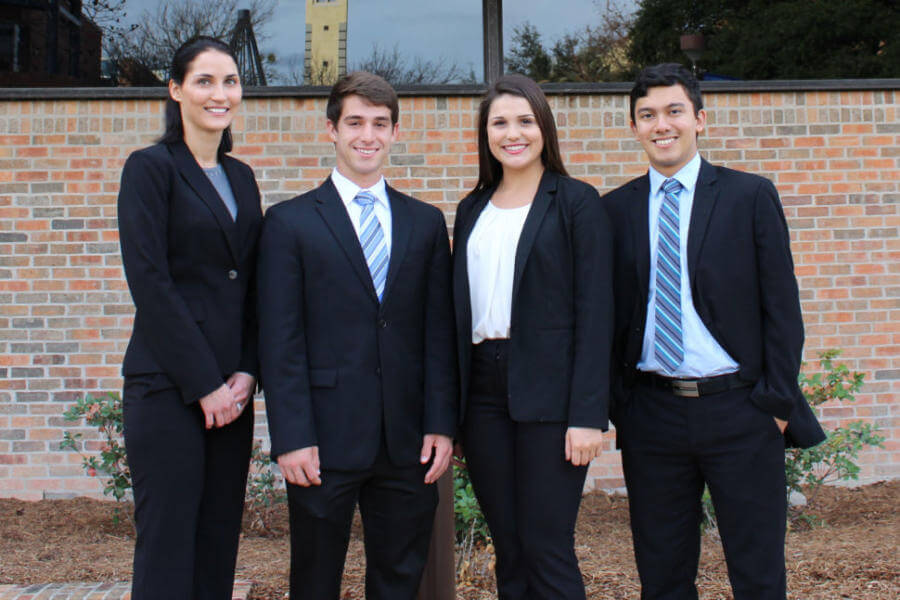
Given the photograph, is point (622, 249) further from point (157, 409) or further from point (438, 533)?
point (157, 409)

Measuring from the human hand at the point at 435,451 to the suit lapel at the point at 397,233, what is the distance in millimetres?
495

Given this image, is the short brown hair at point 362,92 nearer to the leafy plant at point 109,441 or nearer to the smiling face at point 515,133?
the smiling face at point 515,133

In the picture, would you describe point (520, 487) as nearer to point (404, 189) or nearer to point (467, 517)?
point (467, 517)

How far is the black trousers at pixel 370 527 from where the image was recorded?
270 centimetres

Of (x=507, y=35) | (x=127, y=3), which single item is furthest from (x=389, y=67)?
(x=127, y=3)

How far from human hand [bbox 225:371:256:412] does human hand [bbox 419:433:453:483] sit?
0.60 meters

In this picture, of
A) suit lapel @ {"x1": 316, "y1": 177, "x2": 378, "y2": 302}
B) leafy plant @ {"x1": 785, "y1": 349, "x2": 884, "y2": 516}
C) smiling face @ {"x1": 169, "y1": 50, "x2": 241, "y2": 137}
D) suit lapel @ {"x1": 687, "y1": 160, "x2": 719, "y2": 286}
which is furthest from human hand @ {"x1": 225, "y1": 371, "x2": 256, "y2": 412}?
leafy plant @ {"x1": 785, "y1": 349, "x2": 884, "y2": 516}

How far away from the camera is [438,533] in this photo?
3141mm

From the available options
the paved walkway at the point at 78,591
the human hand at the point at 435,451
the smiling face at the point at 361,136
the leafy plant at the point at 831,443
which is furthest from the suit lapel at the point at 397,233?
the leafy plant at the point at 831,443

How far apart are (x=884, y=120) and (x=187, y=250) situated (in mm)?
4942

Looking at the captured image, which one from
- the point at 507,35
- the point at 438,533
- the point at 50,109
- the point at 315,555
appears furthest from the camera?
the point at 507,35

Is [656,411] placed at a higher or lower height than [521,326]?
lower

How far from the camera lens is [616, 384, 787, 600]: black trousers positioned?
2.72 m

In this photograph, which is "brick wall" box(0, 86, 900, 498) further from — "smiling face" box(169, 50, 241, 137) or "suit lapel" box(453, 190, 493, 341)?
"smiling face" box(169, 50, 241, 137)
